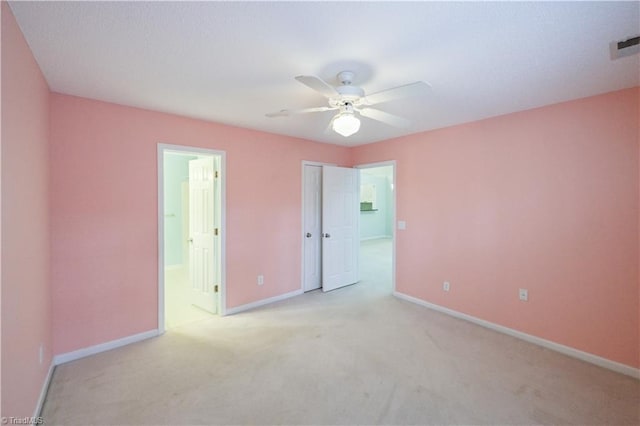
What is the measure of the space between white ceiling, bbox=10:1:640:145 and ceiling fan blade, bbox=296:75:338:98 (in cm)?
21

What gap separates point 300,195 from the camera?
4434 millimetres

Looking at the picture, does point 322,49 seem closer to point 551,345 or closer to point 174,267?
point 551,345

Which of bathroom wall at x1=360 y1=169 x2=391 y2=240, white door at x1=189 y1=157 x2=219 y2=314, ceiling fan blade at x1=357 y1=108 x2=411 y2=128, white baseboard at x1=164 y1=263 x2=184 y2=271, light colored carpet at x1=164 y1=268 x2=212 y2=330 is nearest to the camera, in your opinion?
ceiling fan blade at x1=357 y1=108 x2=411 y2=128

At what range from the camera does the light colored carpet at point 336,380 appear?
6.48ft

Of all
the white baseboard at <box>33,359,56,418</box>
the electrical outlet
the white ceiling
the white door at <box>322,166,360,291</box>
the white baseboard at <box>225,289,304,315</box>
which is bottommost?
the white baseboard at <box>33,359,56,418</box>

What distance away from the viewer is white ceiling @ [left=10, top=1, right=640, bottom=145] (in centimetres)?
149

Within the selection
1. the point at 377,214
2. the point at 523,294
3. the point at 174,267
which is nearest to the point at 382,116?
the point at 523,294

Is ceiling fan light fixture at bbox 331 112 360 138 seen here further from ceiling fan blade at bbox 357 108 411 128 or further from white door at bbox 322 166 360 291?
white door at bbox 322 166 360 291

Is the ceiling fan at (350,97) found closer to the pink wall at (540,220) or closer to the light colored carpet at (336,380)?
the pink wall at (540,220)

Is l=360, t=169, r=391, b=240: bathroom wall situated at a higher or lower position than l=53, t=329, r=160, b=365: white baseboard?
higher

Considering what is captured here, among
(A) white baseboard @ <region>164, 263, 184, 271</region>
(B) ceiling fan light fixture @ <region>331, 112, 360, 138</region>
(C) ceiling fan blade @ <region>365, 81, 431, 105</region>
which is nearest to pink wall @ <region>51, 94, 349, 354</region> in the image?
(B) ceiling fan light fixture @ <region>331, 112, 360, 138</region>

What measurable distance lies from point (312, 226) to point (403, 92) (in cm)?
300

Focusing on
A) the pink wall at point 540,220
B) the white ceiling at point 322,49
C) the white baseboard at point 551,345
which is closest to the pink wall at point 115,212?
the white ceiling at point 322,49

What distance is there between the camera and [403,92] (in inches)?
75.5
